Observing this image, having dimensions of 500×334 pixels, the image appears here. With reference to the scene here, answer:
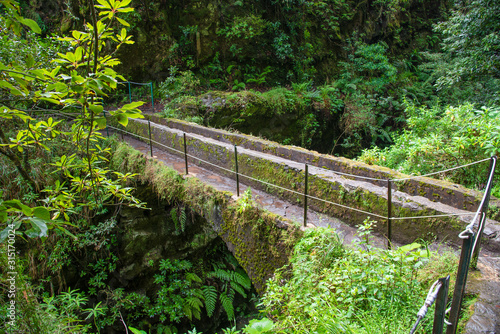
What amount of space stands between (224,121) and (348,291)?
9.03 meters

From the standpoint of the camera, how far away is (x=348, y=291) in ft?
9.34

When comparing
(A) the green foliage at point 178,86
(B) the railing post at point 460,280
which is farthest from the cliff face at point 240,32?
(B) the railing post at point 460,280

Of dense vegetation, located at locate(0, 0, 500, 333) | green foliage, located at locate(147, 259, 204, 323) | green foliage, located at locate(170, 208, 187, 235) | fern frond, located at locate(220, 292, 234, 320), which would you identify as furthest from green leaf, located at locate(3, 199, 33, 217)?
fern frond, located at locate(220, 292, 234, 320)

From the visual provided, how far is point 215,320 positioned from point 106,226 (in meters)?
3.65

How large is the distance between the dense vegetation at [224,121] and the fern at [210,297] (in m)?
0.03

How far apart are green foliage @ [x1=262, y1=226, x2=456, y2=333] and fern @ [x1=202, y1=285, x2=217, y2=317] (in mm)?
4151

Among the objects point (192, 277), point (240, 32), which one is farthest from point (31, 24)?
point (240, 32)

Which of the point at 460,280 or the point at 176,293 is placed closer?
the point at 460,280

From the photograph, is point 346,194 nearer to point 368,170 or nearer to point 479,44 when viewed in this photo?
point 368,170

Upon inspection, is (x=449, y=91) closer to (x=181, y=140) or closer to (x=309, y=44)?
(x=309, y=44)

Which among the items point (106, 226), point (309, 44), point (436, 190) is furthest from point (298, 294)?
point (309, 44)

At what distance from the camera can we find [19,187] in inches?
262

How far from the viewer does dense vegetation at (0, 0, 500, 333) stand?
91.4 inches

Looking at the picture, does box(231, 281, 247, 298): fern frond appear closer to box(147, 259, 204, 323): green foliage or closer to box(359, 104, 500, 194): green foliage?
box(147, 259, 204, 323): green foliage
